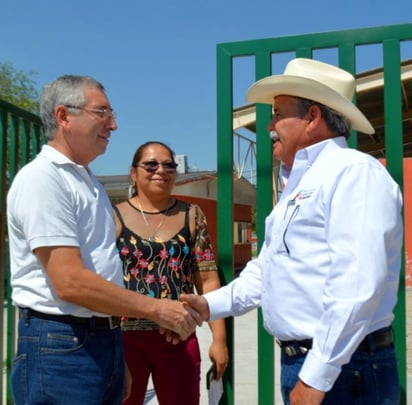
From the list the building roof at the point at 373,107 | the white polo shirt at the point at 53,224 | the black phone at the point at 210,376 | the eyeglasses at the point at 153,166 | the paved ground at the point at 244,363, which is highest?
the building roof at the point at 373,107

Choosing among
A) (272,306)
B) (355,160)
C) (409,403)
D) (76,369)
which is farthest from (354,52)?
(409,403)

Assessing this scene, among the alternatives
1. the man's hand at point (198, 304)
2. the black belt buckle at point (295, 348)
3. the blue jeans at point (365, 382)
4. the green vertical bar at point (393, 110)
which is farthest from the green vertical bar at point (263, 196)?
the blue jeans at point (365, 382)

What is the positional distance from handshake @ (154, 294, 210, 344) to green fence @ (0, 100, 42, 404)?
1.17 m

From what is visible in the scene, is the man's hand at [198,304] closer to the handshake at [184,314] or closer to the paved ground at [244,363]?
the handshake at [184,314]

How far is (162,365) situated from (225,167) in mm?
1083

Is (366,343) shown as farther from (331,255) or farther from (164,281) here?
(164,281)

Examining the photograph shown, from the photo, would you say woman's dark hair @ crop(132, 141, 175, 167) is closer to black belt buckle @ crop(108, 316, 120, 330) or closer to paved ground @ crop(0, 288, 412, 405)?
black belt buckle @ crop(108, 316, 120, 330)

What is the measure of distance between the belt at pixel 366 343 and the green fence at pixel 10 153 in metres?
1.81

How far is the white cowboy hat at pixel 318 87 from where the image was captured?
1930mm

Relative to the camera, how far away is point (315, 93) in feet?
6.37

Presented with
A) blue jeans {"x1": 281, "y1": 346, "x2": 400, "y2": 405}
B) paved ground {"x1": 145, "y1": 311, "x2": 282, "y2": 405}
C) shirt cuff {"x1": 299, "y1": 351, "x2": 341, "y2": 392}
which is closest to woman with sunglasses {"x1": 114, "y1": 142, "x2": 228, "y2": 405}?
blue jeans {"x1": 281, "y1": 346, "x2": 400, "y2": 405}

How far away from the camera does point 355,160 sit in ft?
5.70

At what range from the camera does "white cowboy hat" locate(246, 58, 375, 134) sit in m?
1.93

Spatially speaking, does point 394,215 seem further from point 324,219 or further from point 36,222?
point 36,222
